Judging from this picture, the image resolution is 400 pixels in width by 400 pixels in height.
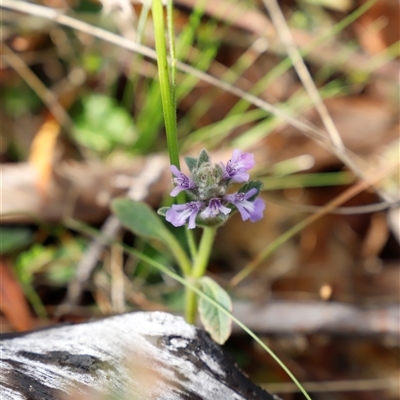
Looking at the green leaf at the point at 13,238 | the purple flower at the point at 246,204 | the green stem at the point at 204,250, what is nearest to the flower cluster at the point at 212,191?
the purple flower at the point at 246,204

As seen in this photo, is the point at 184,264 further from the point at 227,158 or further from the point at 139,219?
the point at 227,158

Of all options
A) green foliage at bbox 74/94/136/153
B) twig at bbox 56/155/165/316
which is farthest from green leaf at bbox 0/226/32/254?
green foliage at bbox 74/94/136/153

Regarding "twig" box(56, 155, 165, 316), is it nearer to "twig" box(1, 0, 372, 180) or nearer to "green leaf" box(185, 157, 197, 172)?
"twig" box(1, 0, 372, 180)

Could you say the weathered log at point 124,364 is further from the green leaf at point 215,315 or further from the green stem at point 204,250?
the green stem at point 204,250

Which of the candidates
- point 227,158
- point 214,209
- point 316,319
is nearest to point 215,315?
point 214,209

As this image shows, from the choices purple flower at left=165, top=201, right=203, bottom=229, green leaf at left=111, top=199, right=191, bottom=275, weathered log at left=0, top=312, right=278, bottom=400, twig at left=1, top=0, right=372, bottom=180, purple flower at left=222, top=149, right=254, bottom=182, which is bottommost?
weathered log at left=0, top=312, right=278, bottom=400

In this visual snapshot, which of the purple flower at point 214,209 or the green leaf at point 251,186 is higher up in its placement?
the green leaf at point 251,186
